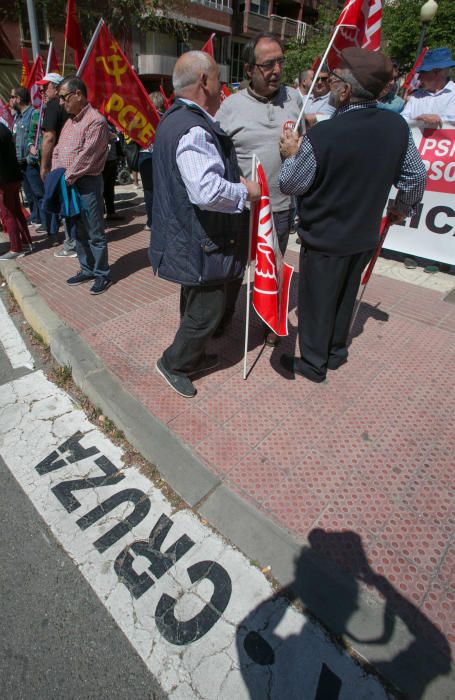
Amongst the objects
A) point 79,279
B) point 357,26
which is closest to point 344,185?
point 357,26

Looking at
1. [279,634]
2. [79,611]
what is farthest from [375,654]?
[79,611]

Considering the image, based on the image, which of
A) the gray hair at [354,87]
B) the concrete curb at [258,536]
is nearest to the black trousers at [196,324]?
the concrete curb at [258,536]

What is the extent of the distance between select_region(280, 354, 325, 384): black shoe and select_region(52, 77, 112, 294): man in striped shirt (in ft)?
7.77

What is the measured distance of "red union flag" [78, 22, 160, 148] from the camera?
13.6 feet

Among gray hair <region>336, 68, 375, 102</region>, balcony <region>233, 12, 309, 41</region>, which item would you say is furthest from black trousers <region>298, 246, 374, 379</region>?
balcony <region>233, 12, 309, 41</region>

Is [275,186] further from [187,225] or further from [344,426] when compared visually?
[344,426]

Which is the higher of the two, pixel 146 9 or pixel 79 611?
pixel 146 9

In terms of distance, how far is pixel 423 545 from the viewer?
6.57 feet

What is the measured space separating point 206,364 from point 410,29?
2612 cm

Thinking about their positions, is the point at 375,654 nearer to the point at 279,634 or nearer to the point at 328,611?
the point at 328,611

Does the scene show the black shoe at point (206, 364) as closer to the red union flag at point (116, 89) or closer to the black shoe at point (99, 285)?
the black shoe at point (99, 285)

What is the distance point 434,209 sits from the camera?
500cm

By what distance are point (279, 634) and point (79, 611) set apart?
34.8 inches

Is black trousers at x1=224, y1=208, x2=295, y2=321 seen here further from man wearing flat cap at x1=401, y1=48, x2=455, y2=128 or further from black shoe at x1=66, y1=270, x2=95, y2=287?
man wearing flat cap at x1=401, y1=48, x2=455, y2=128
